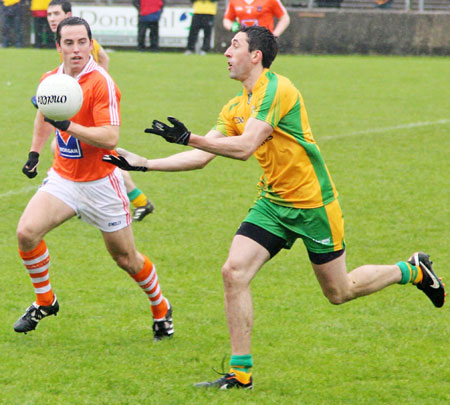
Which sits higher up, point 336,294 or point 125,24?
point 336,294

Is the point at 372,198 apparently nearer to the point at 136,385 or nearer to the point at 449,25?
the point at 136,385

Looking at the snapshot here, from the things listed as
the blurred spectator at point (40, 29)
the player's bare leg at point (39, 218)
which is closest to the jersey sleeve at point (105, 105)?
the player's bare leg at point (39, 218)

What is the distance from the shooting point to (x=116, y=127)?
253 inches

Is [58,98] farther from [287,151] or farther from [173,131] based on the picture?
[287,151]

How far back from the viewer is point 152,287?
689 cm

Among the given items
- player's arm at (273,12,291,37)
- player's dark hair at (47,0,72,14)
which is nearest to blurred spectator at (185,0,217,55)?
player's arm at (273,12,291,37)

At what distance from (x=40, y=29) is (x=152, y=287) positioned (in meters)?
19.9

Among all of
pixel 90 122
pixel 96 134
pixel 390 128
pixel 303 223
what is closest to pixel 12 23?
pixel 390 128

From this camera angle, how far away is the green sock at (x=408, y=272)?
6836 millimetres

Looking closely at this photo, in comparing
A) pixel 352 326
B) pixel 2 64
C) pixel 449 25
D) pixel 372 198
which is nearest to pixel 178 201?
pixel 372 198

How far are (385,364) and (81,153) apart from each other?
273 cm

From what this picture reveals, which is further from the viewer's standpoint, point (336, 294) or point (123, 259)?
point (123, 259)

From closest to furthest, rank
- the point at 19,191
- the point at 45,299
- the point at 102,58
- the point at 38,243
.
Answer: the point at 38,243
the point at 45,299
the point at 102,58
the point at 19,191

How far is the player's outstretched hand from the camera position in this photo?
5.45 metres
